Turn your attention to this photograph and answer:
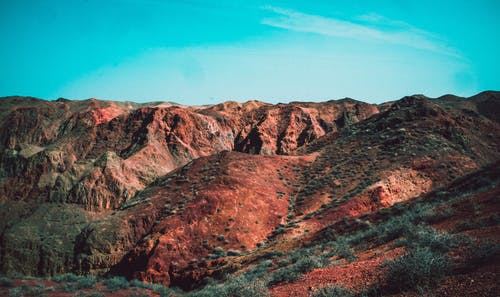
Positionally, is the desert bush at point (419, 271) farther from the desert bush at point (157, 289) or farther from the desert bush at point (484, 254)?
the desert bush at point (157, 289)

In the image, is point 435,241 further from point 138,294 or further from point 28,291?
point 28,291

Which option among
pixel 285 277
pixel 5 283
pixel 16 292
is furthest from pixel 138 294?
pixel 285 277

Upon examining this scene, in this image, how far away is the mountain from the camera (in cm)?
1332

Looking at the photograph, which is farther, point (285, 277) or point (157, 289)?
point (157, 289)

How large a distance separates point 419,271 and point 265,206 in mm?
26247

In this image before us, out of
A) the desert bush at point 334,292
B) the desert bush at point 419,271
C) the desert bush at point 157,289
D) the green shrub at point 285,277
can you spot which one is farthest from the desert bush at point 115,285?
the desert bush at point 419,271

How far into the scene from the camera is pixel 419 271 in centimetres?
686

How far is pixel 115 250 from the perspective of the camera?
32312 mm

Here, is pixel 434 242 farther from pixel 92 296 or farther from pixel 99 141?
pixel 99 141

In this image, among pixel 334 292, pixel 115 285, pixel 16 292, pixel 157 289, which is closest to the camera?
pixel 334 292

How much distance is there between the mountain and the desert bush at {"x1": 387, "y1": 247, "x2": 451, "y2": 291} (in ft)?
0.80

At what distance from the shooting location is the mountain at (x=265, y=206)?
43.7ft

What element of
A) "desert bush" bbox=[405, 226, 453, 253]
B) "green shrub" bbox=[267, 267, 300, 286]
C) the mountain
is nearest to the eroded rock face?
the mountain

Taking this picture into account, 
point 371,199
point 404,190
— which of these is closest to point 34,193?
point 371,199
